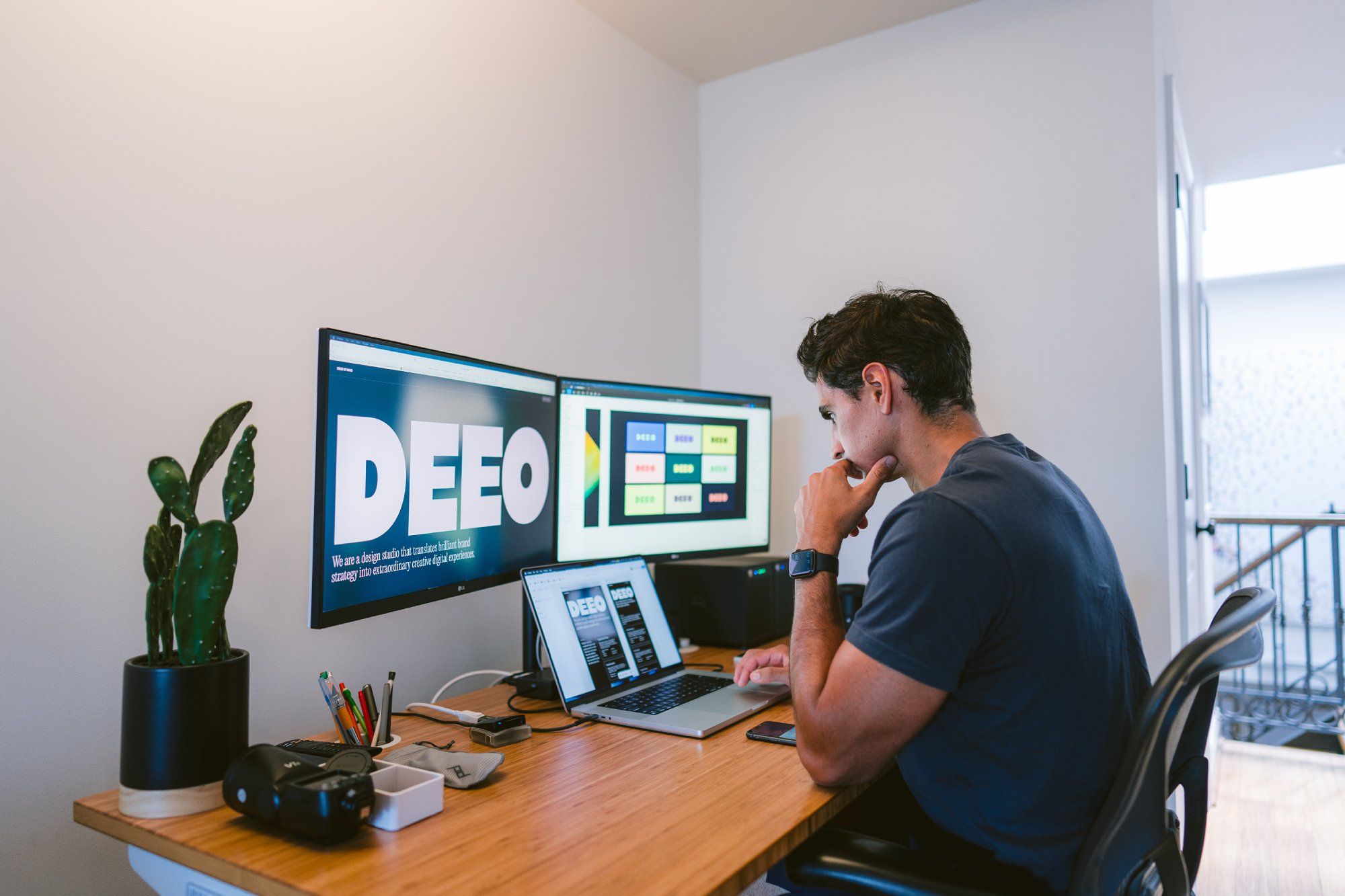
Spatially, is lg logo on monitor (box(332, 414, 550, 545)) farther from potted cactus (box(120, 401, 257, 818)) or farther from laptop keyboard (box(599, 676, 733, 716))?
laptop keyboard (box(599, 676, 733, 716))

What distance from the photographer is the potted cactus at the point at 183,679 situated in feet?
3.17

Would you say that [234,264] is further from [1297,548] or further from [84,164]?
[1297,548]

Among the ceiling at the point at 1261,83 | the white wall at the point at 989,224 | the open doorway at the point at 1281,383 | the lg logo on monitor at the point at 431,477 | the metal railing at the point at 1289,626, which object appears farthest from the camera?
the open doorway at the point at 1281,383

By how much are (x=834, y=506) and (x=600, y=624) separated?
498mm

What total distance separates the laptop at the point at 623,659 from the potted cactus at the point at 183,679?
518mm

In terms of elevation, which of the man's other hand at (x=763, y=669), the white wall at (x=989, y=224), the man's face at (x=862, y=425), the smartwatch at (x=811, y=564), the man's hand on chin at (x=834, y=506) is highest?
the white wall at (x=989, y=224)

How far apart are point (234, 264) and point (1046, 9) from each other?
2.15m

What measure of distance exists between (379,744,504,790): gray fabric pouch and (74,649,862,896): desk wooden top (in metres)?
0.02

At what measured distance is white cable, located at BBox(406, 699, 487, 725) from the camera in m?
1.38

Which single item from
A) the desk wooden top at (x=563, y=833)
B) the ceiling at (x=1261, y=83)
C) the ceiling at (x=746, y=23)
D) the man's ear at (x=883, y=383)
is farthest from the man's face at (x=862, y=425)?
the ceiling at (x=1261, y=83)

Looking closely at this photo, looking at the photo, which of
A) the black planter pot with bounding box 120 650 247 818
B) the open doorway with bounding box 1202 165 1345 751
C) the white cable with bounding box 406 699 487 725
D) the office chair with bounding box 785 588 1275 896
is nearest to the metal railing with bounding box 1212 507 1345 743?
the open doorway with bounding box 1202 165 1345 751

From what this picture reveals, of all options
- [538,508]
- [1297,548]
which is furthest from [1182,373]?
[1297,548]

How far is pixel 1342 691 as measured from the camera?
385 cm

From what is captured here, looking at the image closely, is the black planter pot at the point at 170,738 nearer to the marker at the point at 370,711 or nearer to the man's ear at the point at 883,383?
the marker at the point at 370,711
